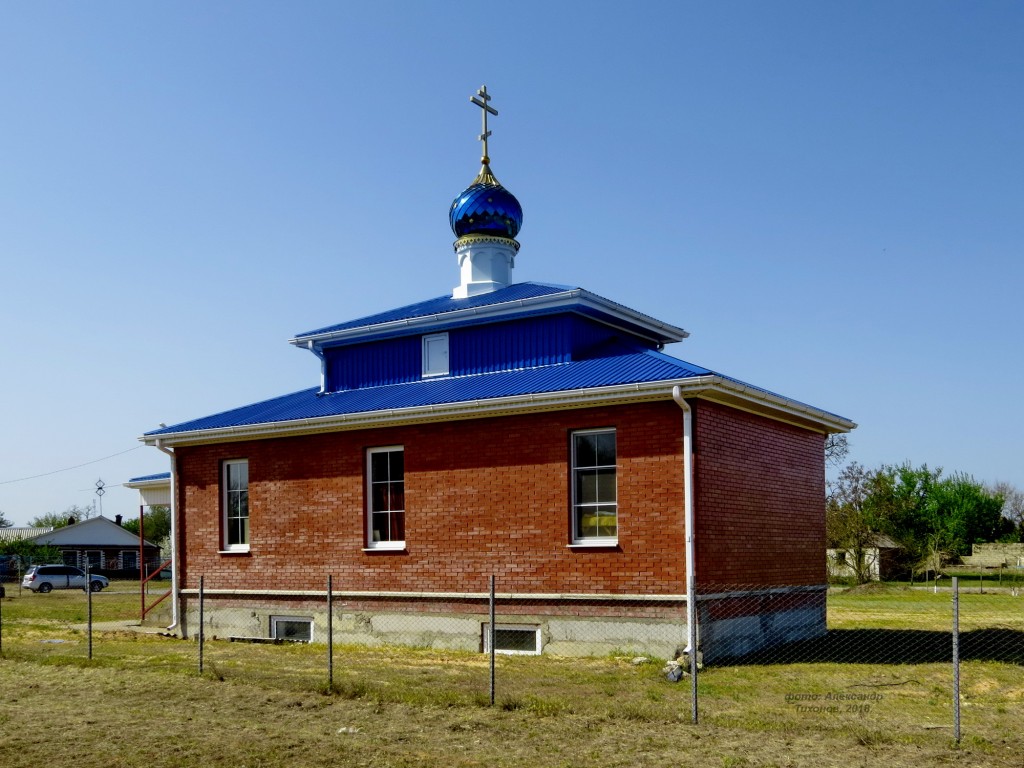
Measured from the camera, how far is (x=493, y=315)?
19969mm

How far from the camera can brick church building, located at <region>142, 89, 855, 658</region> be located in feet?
53.8

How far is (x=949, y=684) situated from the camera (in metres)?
13.9

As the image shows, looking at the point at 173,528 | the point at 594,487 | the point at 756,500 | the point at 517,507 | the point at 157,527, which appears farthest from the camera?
the point at 157,527

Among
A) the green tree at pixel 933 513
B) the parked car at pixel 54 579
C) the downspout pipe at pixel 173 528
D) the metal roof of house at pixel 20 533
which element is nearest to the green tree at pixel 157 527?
the metal roof of house at pixel 20 533

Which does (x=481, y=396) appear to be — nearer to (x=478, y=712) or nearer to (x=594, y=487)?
(x=594, y=487)

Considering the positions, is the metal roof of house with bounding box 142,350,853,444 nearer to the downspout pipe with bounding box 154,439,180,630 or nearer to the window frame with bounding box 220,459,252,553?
the downspout pipe with bounding box 154,439,180,630

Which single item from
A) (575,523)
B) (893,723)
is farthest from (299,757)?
(575,523)

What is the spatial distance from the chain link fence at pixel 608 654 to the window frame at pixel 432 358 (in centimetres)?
437

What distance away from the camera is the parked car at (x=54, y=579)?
48.0m

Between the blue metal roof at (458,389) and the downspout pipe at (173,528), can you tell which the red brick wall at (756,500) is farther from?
the downspout pipe at (173,528)

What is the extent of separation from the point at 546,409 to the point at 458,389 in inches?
95.0

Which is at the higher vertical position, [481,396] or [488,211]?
[488,211]

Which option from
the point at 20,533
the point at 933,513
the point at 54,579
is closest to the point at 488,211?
the point at 54,579

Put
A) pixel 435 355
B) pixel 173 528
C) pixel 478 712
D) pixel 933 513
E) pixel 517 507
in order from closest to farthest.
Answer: pixel 478 712
pixel 517 507
pixel 435 355
pixel 173 528
pixel 933 513
